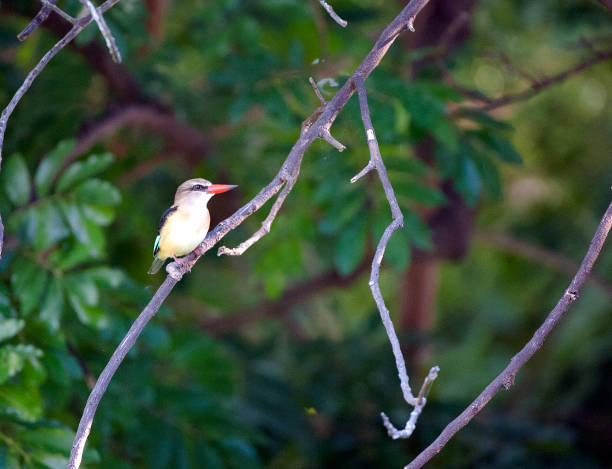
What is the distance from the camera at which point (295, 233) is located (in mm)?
5215

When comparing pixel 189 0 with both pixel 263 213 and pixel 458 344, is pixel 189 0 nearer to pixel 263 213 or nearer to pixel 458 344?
pixel 263 213

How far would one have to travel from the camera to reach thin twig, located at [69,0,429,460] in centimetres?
226

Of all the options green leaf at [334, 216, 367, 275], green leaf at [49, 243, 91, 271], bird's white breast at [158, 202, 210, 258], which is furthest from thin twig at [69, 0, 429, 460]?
green leaf at [334, 216, 367, 275]

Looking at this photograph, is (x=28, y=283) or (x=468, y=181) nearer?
(x=28, y=283)

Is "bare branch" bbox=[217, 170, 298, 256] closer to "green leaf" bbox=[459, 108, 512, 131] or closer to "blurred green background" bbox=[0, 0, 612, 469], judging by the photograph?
"blurred green background" bbox=[0, 0, 612, 469]

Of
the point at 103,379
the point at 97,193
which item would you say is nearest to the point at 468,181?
the point at 97,193

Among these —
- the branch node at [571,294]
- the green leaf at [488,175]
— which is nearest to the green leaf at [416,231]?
the green leaf at [488,175]

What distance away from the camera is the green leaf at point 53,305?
3.55 meters

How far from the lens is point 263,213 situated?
5.09m

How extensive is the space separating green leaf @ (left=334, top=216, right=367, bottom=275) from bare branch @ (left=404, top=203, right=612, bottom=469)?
7.01ft

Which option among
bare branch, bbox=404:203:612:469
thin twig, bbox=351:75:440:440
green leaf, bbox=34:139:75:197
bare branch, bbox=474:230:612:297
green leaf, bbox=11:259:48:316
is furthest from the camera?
bare branch, bbox=474:230:612:297

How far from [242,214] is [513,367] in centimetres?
96

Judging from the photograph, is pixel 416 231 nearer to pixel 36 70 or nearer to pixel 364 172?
pixel 364 172

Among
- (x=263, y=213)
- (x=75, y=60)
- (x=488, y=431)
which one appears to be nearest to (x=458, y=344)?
(x=488, y=431)
